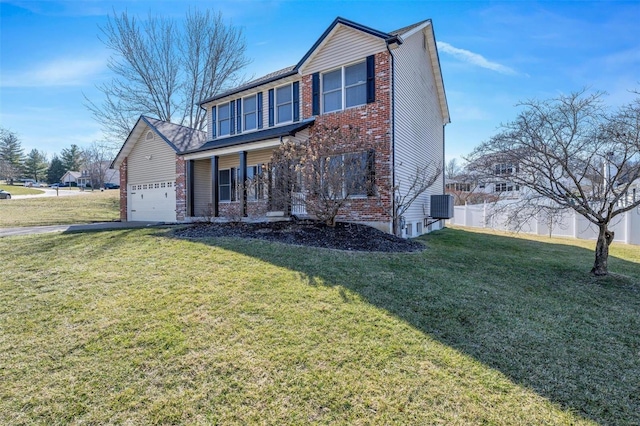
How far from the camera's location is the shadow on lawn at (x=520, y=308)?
3108 mm

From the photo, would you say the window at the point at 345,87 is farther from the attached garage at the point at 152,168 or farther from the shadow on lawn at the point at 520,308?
the attached garage at the point at 152,168

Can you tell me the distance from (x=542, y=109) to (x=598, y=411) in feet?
21.1

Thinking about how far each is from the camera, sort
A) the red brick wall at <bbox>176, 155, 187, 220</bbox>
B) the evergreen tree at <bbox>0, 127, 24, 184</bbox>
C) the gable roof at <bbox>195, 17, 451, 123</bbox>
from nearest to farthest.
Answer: the gable roof at <bbox>195, 17, 451, 123</bbox> → the red brick wall at <bbox>176, 155, 187, 220</bbox> → the evergreen tree at <bbox>0, 127, 24, 184</bbox>

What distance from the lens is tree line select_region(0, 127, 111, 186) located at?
186 feet

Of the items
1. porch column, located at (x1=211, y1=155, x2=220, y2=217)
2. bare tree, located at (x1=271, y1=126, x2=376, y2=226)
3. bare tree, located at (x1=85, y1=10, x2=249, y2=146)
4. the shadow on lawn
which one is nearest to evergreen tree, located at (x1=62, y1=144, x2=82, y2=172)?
bare tree, located at (x1=85, y1=10, x2=249, y2=146)

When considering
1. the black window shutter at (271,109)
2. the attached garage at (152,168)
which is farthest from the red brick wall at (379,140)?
the attached garage at (152,168)

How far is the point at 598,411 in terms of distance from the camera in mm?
2703

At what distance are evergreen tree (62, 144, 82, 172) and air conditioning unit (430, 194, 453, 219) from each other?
76.4m

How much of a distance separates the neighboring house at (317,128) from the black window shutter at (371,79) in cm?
4

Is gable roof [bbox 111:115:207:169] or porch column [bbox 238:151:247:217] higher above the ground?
gable roof [bbox 111:115:207:169]

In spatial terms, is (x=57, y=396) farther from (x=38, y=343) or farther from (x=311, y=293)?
(x=311, y=293)

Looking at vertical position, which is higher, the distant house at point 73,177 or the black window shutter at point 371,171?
the distant house at point 73,177

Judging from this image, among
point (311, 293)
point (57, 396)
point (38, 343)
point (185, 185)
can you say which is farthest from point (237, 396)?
point (185, 185)

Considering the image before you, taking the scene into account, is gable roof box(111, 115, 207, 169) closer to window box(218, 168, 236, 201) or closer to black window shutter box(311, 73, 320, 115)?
window box(218, 168, 236, 201)
